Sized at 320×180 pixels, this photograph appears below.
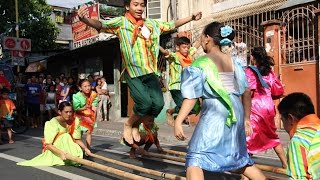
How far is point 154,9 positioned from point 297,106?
46.2 feet

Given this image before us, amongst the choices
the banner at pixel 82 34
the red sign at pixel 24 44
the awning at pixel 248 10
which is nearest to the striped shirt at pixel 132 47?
the awning at pixel 248 10

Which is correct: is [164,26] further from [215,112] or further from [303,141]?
[303,141]

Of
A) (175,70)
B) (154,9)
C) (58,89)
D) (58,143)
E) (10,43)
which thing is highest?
(154,9)

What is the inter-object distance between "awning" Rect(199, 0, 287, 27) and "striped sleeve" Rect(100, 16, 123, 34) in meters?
7.14

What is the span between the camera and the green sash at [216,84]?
3549 millimetres

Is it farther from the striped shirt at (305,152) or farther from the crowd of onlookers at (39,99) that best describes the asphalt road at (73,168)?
the crowd of onlookers at (39,99)

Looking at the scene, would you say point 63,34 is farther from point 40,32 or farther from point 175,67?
point 175,67

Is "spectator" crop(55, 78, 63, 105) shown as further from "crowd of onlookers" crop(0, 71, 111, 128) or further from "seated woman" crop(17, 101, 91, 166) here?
"seated woman" crop(17, 101, 91, 166)

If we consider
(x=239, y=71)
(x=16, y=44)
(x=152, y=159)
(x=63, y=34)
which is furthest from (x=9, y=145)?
(x=63, y=34)

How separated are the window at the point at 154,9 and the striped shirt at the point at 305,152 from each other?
13.9 metres

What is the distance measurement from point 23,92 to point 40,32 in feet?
40.3

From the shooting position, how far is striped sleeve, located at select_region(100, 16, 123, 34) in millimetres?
5559

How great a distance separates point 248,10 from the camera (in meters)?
12.6

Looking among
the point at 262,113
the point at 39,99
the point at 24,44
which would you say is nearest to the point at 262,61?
the point at 262,113
